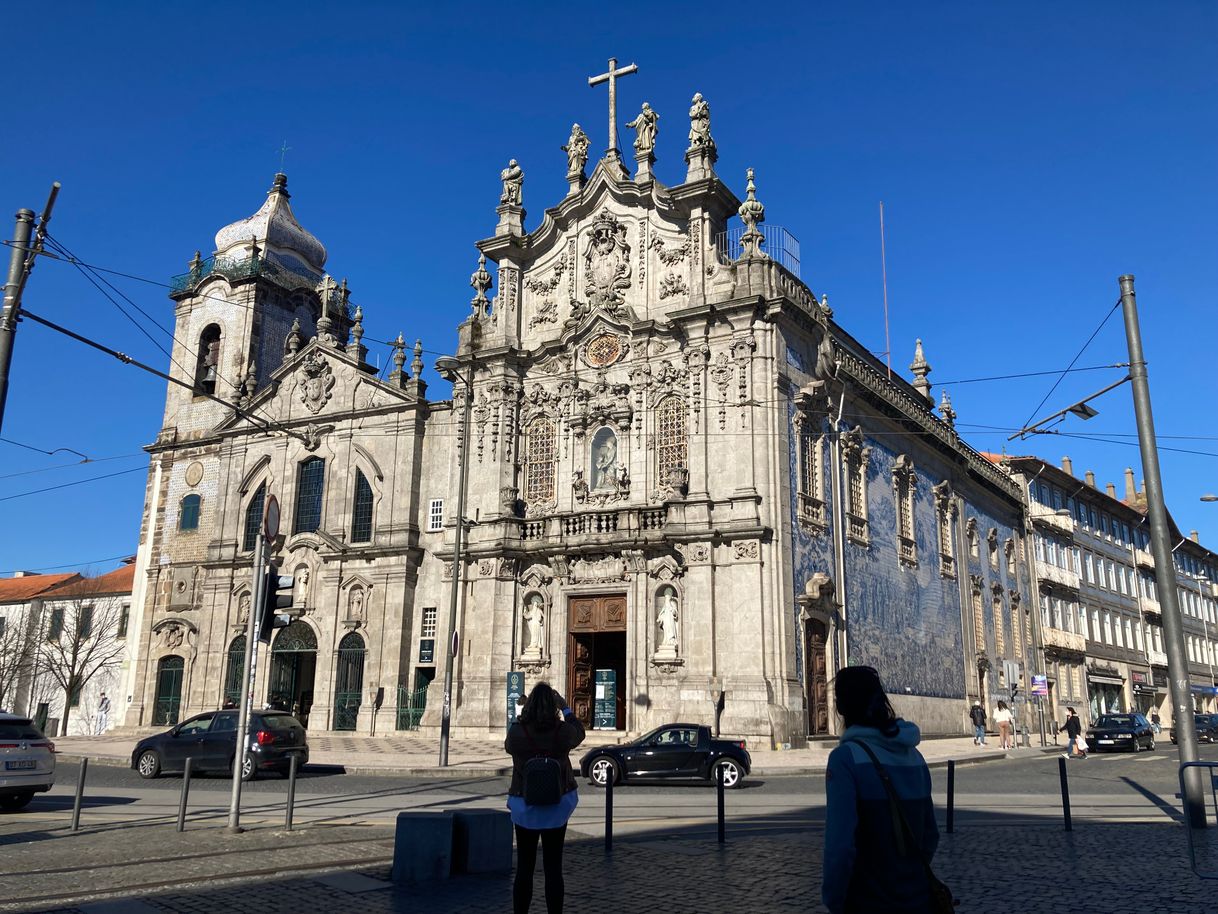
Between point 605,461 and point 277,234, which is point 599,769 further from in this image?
point 277,234

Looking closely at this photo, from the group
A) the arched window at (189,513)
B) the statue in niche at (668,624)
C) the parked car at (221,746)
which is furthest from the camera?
the arched window at (189,513)

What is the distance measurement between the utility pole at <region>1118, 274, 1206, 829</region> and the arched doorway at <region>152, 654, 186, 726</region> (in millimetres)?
35762

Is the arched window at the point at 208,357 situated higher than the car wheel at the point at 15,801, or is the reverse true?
the arched window at the point at 208,357

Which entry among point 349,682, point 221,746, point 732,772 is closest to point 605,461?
point 349,682

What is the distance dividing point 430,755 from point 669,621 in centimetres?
785

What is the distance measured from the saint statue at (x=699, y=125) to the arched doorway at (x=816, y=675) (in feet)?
51.8

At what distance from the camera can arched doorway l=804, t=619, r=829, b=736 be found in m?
29.1

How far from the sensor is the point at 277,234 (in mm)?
47031

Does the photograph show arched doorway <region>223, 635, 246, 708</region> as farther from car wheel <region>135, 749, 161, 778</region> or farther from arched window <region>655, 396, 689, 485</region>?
arched window <region>655, 396, 689, 485</region>

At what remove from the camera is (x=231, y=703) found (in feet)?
121

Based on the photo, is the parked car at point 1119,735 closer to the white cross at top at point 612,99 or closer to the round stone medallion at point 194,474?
the white cross at top at point 612,99

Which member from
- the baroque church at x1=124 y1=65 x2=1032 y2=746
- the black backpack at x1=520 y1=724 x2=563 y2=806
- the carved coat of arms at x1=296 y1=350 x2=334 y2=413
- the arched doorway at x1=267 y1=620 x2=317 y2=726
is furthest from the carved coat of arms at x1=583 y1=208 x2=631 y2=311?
the black backpack at x1=520 y1=724 x2=563 y2=806

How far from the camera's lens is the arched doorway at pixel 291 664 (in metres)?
36.7

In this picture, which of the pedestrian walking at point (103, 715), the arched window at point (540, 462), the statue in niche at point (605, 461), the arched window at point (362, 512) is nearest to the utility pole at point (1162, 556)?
the statue in niche at point (605, 461)
